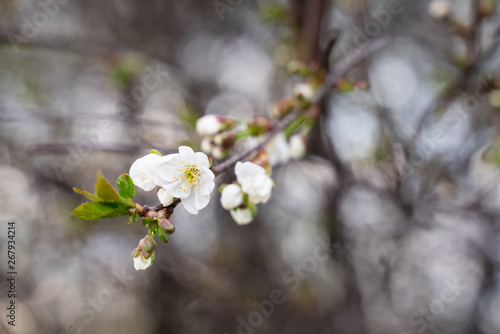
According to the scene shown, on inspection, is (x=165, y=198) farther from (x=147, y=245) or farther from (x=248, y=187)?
(x=248, y=187)

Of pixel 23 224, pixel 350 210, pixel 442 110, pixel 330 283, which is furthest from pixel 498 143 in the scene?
pixel 23 224

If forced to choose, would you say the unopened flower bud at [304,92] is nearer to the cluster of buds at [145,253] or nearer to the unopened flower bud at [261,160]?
the unopened flower bud at [261,160]

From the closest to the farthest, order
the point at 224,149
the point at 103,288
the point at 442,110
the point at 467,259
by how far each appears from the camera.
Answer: the point at 224,149 < the point at 442,110 < the point at 467,259 < the point at 103,288

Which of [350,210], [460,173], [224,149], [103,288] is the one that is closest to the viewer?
[224,149]

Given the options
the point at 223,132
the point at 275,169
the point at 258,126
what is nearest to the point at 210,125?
the point at 223,132

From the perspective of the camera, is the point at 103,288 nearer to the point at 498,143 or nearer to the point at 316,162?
the point at 316,162

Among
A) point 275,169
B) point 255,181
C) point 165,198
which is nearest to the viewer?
point 165,198

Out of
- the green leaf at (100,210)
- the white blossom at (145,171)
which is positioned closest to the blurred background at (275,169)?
the white blossom at (145,171)
